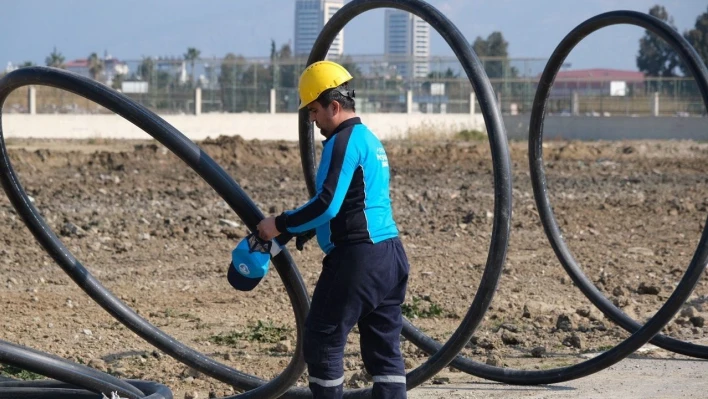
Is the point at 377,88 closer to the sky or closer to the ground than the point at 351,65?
closer to the ground

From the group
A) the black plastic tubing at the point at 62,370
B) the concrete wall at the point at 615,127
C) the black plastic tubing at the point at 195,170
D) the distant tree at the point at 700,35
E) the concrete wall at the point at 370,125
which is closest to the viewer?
the black plastic tubing at the point at 195,170

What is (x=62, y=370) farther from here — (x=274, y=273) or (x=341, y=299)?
(x=274, y=273)

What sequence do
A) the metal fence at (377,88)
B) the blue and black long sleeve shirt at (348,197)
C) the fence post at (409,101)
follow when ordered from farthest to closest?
the fence post at (409,101) → the metal fence at (377,88) → the blue and black long sleeve shirt at (348,197)

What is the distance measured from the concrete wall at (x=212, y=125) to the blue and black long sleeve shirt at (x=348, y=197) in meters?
31.9

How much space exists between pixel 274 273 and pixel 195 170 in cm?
549

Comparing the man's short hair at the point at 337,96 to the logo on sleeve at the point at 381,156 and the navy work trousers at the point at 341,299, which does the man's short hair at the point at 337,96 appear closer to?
the logo on sleeve at the point at 381,156

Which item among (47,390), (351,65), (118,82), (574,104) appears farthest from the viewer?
(574,104)

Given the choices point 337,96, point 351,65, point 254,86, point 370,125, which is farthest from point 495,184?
point 351,65

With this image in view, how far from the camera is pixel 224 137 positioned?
2764 cm

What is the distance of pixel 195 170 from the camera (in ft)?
16.1

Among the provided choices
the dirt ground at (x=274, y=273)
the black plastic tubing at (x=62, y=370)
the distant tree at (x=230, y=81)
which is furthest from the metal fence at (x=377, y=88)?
the black plastic tubing at (x=62, y=370)

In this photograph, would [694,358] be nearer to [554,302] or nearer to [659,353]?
[659,353]

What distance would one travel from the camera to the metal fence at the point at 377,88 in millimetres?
47406

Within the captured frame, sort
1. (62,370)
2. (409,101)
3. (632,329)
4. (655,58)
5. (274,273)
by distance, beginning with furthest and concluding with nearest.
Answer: (655,58), (409,101), (274,273), (632,329), (62,370)
